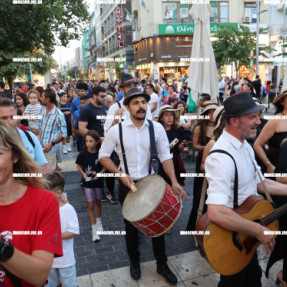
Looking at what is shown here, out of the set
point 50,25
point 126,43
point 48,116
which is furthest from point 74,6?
point 126,43

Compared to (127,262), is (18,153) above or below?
above

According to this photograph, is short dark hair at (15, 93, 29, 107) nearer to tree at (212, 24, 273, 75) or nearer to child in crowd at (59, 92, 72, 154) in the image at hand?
child in crowd at (59, 92, 72, 154)

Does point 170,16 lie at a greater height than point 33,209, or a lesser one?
greater

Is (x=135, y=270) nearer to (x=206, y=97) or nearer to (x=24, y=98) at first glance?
(x=206, y=97)

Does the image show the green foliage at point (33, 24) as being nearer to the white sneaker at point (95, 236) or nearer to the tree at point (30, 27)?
the tree at point (30, 27)

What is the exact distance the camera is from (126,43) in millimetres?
45469

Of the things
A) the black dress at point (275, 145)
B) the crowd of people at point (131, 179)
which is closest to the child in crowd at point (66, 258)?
the crowd of people at point (131, 179)

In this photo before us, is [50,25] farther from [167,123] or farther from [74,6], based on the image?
[167,123]

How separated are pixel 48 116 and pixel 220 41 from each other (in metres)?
24.8

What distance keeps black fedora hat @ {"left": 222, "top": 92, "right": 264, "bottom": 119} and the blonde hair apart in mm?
1559

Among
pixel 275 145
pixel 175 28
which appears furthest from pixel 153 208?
pixel 175 28

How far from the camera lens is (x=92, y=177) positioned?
4629mm

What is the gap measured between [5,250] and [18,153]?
0.58 meters

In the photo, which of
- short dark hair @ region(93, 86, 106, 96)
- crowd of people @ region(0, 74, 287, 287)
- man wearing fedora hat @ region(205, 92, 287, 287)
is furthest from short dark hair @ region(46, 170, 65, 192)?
short dark hair @ region(93, 86, 106, 96)
